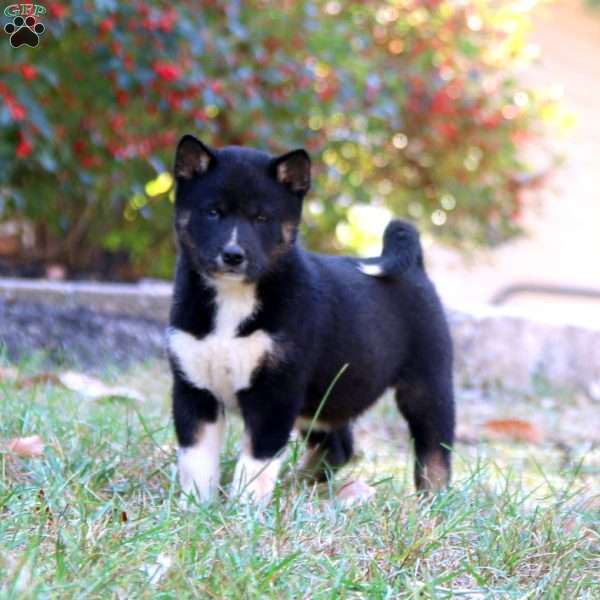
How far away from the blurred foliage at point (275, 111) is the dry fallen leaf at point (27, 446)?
2.59 meters

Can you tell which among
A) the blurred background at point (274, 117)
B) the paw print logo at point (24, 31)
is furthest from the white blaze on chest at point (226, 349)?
the paw print logo at point (24, 31)

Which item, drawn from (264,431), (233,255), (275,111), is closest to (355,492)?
(264,431)

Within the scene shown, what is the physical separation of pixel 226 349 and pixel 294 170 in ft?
2.11

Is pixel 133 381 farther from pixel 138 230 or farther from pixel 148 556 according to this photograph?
pixel 148 556

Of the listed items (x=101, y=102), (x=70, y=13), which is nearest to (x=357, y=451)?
(x=70, y=13)

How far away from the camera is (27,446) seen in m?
3.80

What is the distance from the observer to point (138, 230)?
28.4 feet

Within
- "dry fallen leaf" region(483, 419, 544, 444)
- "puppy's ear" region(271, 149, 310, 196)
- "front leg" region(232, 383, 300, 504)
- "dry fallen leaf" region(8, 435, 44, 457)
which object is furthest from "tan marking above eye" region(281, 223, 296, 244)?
"dry fallen leaf" region(483, 419, 544, 444)

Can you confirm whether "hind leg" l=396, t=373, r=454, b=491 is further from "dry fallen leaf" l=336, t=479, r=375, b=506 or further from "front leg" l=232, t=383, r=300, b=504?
"front leg" l=232, t=383, r=300, b=504

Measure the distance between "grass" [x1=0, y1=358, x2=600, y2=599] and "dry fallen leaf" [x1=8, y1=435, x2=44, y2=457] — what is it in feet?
0.10

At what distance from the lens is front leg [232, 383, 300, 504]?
3.72 m

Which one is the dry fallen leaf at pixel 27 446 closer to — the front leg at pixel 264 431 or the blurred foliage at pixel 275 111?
the front leg at pixel 264 431

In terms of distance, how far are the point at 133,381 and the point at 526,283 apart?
804 cm

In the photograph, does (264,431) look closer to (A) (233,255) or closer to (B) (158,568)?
(A) (233,255)
